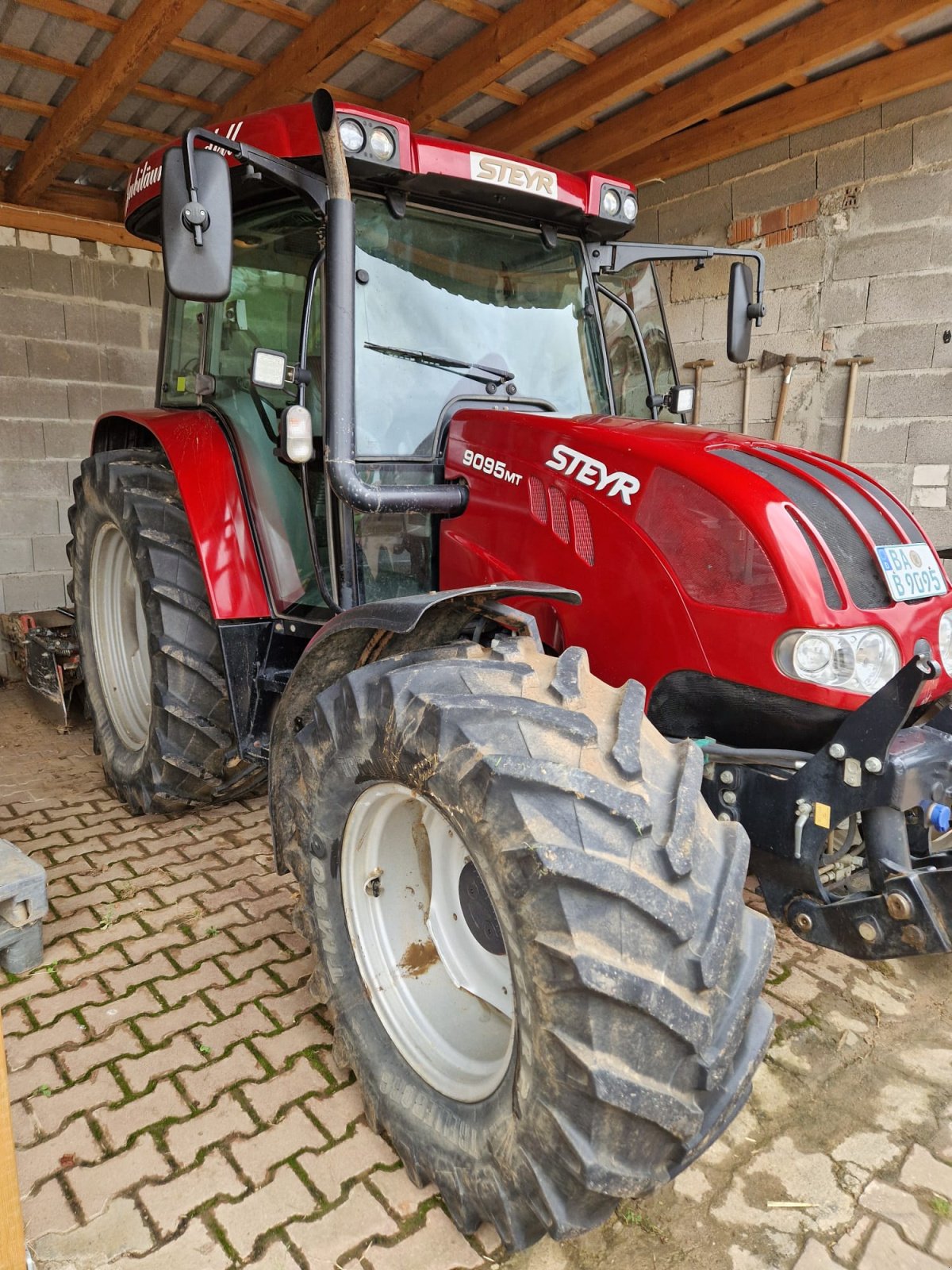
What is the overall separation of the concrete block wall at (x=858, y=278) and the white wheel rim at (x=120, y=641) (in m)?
3.64

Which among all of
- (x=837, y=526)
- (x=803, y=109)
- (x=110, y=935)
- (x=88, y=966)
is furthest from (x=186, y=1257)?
(x=803, y=109)

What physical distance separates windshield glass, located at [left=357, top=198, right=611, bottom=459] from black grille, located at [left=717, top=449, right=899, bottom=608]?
792 mm

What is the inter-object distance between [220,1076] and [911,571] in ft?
6.31

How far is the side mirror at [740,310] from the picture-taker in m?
2.72

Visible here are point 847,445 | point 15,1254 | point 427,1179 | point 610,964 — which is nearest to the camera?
point 15,1254

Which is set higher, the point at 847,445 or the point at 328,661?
the point at 847,445

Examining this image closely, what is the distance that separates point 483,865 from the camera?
1403 mm

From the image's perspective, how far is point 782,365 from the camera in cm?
491

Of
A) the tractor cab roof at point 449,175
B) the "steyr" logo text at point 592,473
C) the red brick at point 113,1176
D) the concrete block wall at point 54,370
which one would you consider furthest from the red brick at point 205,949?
the concrete block wall at point 54,370

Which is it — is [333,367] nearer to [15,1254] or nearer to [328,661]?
[328,661]

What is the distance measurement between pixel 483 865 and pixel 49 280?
551 cm

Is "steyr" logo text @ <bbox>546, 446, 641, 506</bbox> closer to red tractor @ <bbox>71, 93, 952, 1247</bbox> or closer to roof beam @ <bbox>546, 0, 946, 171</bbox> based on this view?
red tractor @ <bbox>71, 93, 952, 1247</bbox>

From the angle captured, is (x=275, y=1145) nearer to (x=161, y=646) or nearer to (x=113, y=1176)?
(x=113, y=1176)

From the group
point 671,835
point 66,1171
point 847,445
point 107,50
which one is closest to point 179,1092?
point 66,1171
